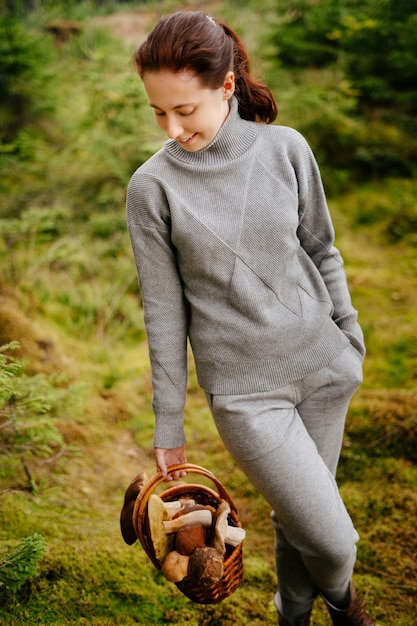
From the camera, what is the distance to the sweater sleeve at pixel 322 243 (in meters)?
1.74

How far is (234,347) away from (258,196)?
484mm

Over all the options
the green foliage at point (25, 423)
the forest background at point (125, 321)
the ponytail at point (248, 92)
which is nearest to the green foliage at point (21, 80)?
the forest background at point (125, 321)

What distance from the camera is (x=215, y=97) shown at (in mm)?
1552

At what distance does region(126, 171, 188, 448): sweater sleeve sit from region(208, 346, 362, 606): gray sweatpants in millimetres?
151

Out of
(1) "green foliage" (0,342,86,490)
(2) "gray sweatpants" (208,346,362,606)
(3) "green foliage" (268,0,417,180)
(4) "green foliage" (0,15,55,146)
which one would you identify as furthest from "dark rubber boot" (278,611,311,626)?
(4) "green foliage" (0,15,55,146)

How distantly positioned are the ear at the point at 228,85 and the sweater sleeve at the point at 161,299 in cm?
36

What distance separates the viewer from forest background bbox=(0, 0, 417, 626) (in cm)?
216

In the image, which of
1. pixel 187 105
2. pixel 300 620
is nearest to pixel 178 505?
pixel 300 620

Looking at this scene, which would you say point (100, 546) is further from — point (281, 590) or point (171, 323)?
point (171, 323)

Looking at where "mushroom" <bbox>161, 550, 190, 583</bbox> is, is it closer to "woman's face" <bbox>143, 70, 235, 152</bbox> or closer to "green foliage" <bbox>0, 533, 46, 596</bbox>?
"green foliage" <bbox>0, 533, 46, 596</bbox>

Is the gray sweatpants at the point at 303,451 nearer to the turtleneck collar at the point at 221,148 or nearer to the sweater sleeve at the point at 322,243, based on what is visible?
the sweater sleeve at the point at 322,243

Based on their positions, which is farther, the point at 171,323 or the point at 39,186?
the point at 39,186

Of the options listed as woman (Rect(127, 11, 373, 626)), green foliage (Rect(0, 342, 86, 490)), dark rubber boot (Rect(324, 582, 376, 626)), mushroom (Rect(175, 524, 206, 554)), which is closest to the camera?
woman (Rect(127, 11, 373, 626))

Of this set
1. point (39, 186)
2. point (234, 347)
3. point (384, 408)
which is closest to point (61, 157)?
point (39, 186)
